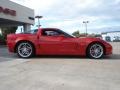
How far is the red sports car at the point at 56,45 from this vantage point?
973 cm

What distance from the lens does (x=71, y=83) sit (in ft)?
17.9

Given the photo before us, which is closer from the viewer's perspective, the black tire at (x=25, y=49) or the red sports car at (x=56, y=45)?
the red sports car at (x=56, y=45)

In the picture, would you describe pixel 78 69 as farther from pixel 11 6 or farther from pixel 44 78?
pixel 11 6

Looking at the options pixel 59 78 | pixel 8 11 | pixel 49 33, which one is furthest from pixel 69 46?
pixel 8 11

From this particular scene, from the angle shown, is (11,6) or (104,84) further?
(11,6)

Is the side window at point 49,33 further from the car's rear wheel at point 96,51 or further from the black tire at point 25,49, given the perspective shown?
the car's rear wheel at point 96,51

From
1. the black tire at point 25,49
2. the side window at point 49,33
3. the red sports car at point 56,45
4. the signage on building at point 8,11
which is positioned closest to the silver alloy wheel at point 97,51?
the red sports car at point 56,45

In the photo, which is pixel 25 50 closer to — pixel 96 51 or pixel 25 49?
pixel 25 49

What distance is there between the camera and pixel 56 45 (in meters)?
9.76

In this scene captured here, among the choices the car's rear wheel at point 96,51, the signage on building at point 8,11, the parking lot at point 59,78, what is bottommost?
the parking lot at point 59,78

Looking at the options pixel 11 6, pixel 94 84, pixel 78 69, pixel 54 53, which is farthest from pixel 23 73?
pixel 11 6

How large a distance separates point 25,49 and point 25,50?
0.13ft

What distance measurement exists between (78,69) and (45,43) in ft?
9.99

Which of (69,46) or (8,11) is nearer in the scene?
(69,46)
